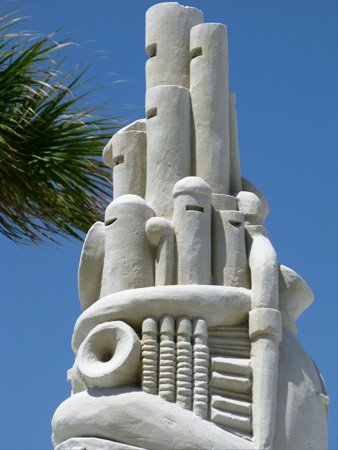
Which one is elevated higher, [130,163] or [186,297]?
[130,163]

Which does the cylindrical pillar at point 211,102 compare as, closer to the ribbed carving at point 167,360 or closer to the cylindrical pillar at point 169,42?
the cylindrical pillar at point 169,42

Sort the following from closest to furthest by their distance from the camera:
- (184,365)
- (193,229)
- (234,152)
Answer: (184,365)
(193,229)
(234,152)

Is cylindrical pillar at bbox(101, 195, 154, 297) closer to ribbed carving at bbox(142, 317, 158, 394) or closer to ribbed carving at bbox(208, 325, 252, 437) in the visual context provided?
ribbed carving at bbox(142, 317, 158, 394)

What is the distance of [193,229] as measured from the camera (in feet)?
34.1

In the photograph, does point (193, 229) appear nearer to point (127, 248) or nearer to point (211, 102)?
point (127, 248)

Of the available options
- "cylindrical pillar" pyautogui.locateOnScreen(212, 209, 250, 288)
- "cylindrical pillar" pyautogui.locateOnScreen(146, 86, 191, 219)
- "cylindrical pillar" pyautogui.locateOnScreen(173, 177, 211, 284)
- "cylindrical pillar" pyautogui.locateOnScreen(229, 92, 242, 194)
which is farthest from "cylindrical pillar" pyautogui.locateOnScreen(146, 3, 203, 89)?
"cylindrical pillar" pyautogui.locateOnScreen(212, 209, 250, 288)

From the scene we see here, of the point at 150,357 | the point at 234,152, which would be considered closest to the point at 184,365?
the point at 150,357

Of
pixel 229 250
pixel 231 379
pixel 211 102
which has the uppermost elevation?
pixel 211 102

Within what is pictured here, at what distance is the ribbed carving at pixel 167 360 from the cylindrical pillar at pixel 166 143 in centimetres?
94

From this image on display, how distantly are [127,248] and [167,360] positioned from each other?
915 mm

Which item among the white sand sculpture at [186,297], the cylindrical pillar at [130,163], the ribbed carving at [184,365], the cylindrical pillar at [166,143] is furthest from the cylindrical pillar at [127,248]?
the ribbed carving at [184,365]

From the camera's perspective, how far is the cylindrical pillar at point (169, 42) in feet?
36.7

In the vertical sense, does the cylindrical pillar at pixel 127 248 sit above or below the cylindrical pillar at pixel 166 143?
below

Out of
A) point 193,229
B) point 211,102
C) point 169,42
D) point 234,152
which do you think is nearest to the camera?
point 193,229
